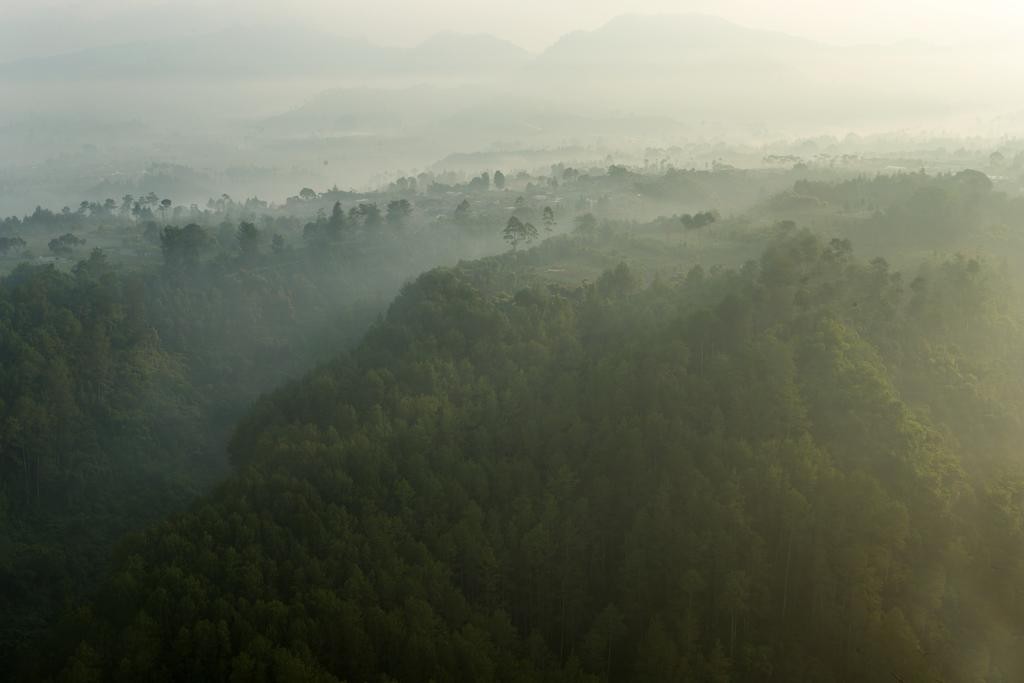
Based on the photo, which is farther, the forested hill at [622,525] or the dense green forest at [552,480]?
the dense green forest at [552,480]

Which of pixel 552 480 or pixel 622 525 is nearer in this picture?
pixel 622 525

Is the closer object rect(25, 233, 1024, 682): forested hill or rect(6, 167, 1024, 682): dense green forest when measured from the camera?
rect(25, 233, 1024, 682): forested hill

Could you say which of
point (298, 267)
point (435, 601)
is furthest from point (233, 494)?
point (298, 267)

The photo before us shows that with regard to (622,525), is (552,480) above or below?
above

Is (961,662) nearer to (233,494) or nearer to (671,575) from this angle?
(671,575)

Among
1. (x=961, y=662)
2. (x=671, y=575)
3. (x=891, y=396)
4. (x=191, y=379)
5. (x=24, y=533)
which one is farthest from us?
(x=191, y=379)
